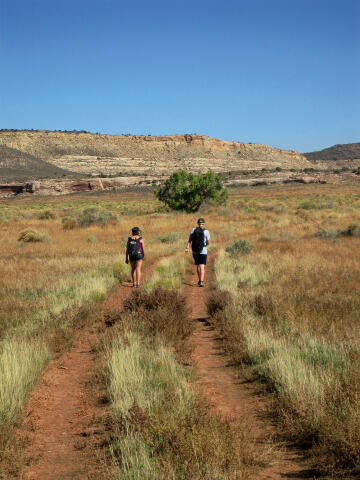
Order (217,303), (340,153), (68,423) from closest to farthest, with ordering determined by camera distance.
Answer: (68,423), (217,303), (340,153)

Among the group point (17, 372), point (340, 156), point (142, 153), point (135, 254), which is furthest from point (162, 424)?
point (340, 156)

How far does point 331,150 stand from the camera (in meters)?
198

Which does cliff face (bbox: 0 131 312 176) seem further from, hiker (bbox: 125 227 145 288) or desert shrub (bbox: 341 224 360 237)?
hiker (bbox: 125 227 145 288)

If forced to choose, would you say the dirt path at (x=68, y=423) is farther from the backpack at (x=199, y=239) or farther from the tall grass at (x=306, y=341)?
the backpack at (x=199, y=239)

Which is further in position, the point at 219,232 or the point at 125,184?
the point at 125,184

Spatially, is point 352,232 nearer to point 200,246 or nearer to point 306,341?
point 200,246

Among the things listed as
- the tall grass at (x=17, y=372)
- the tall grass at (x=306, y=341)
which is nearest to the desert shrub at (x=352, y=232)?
the tall grass at (x=306, y=341)

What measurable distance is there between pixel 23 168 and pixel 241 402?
106m

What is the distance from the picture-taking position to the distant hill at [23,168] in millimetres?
94412

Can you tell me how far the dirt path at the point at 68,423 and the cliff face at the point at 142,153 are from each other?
10315cm

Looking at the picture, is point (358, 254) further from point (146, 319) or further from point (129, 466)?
point (129, 466)

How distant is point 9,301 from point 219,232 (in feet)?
53.0

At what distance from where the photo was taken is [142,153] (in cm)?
14675

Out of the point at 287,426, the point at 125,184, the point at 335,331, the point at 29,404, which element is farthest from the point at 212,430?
the point at 125,184
